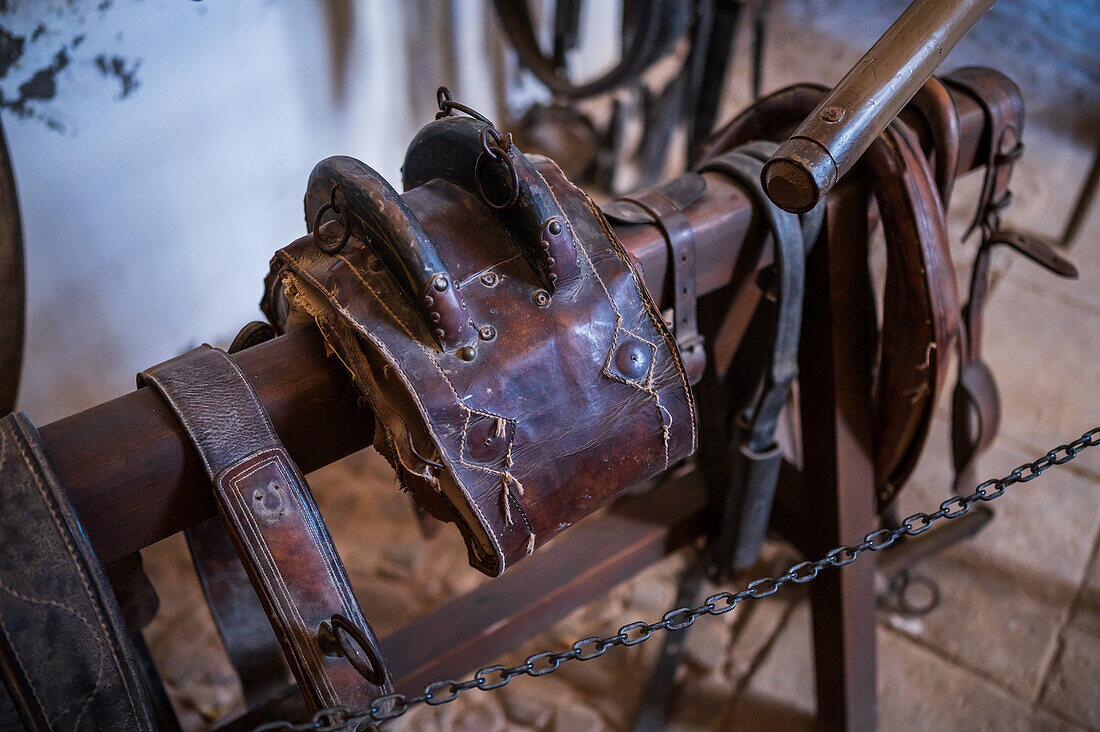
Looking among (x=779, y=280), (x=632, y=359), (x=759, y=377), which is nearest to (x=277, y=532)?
(x=632, y=359)

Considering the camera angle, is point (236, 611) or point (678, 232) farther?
point (236, 611)

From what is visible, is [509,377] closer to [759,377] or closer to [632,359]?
[632,359]

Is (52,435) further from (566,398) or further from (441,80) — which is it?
(441,80)

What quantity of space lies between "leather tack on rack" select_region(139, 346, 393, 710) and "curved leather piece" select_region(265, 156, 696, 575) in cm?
11

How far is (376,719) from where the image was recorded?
31.4 inches

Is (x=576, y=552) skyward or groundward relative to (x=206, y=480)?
groundward

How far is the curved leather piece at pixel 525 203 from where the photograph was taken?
88 centimetres

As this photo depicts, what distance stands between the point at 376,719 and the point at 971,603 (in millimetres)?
1701

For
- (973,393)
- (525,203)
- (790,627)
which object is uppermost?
(525,203)

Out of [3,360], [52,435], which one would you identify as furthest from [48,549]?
[3,360]

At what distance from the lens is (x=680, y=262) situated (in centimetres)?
→ 108

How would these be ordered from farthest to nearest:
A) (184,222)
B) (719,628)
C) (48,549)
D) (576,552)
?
1. (184,222)
2. (719,628)
3. (576,552)
4. (48,549)

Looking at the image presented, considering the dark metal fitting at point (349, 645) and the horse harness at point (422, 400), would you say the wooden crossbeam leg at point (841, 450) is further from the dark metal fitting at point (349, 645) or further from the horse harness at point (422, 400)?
the dark metal fitting at point (349, 645)

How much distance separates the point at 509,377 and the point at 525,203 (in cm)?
20
